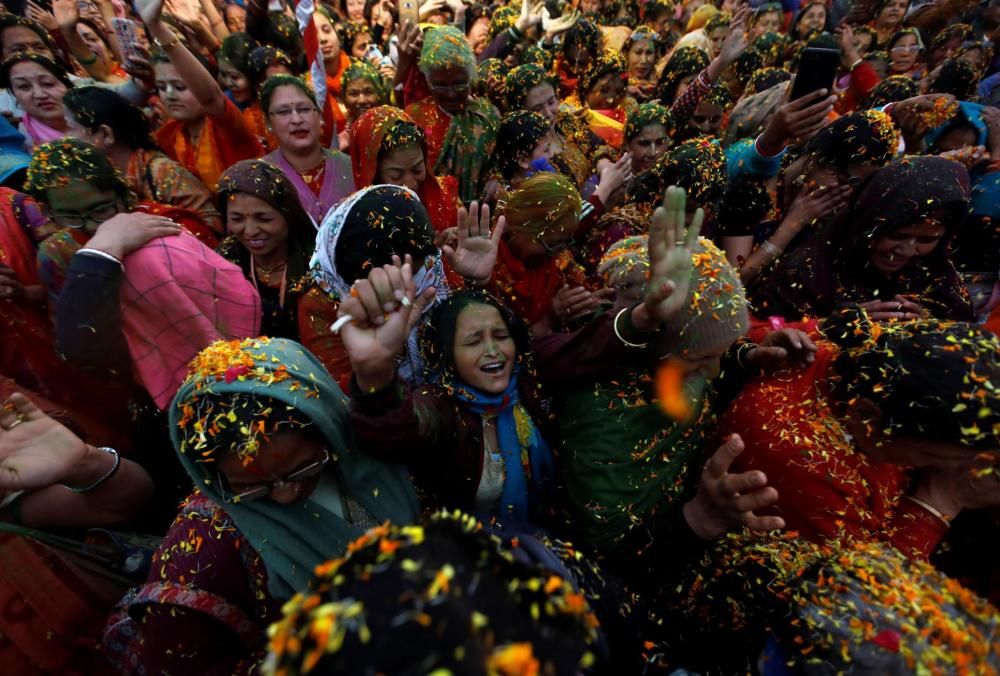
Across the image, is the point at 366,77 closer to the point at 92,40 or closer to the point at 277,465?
the point at 92,40

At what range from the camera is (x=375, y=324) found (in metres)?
1.65

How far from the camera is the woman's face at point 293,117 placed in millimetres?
3617

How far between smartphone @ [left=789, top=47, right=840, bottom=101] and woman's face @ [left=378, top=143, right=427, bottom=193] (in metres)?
2.80

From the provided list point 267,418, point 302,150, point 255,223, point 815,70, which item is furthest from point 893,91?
point 267,418

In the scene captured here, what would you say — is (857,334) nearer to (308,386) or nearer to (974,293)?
(308,386)

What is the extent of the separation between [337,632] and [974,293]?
4665 millimetres

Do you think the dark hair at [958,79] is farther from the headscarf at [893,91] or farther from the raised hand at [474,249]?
the raised hand at [474,249]

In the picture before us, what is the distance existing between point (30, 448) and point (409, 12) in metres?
5.13

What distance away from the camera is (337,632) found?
2.52ft

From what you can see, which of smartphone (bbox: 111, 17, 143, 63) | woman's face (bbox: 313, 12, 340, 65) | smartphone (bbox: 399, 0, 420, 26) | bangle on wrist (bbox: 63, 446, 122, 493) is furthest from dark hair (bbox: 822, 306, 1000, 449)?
woman's face (bbox: 313, 12, 340, 65)

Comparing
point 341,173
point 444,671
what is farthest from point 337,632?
point 341,173

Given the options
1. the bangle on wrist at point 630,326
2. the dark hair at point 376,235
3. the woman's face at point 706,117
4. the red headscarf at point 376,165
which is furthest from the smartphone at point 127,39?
the woman's face at point 706,117

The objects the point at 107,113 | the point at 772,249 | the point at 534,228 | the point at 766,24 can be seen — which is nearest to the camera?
the point at 534,228

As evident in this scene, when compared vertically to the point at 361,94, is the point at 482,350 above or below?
below
